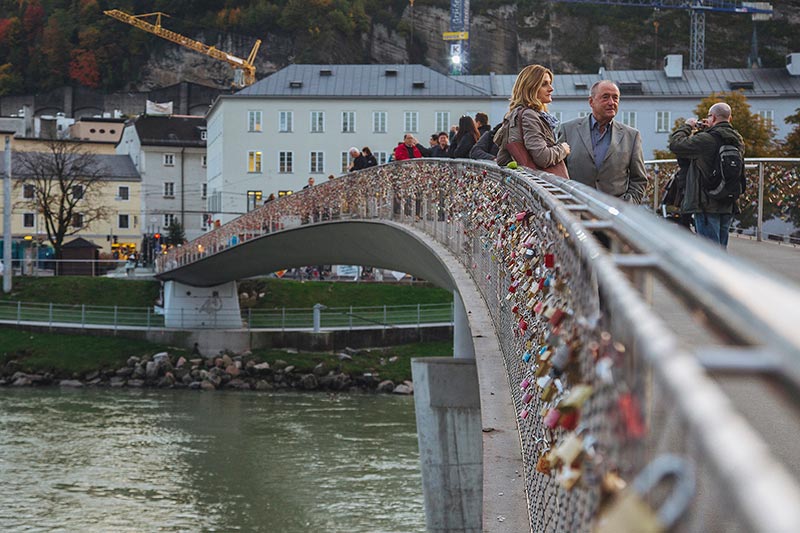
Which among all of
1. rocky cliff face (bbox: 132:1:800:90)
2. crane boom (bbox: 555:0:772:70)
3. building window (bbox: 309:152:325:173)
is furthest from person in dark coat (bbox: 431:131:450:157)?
rocky cliff face (bbox: 132:1:800:90)

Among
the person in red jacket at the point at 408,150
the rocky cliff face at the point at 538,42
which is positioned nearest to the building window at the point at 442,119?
the rocky cliff face at the point at 538,42

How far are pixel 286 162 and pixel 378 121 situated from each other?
575 cm

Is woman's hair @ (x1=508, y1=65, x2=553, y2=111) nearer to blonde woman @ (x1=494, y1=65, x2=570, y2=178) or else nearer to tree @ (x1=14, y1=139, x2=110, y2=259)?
blonde woman @ (x1=494, y1=65, x2=570, y2=178)

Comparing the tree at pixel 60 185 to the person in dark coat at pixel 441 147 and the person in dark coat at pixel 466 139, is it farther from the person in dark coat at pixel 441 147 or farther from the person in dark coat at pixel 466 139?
the person in dark coat at pixel 466 139

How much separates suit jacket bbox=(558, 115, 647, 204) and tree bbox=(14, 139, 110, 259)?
63.0 meters

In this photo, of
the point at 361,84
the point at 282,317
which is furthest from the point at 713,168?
the point at 361,84

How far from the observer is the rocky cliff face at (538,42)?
115 metres

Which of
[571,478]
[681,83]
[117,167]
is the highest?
[681,83]

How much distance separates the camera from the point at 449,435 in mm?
16062

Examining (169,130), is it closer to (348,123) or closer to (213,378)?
(348,123)

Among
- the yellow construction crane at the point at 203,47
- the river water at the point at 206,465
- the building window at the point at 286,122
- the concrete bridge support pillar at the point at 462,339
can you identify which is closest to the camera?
the concrete bridge support pillar at the point at 462,339

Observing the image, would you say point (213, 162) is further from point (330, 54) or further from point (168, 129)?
point (330, 54)

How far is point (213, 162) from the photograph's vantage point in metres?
77.6

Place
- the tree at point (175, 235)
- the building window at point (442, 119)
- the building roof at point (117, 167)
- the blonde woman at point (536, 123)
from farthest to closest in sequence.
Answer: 1. the building roof at point (117, 167)
2. the tree at point (175, 235)
3. the building window at point (442, 119)
4. the blonde woman at point (536, 123)
